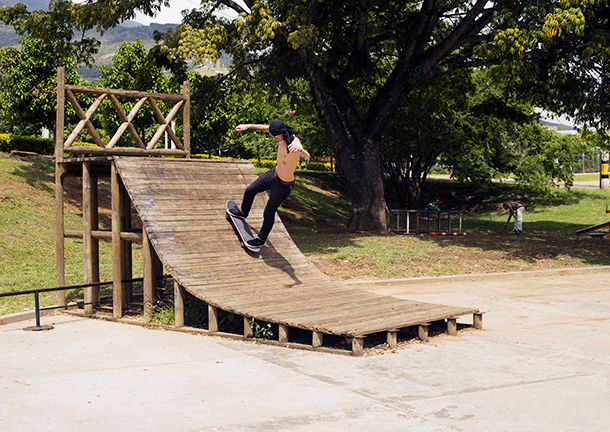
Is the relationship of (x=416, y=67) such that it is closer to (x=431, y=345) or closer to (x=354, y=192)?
(x=354, y=192)

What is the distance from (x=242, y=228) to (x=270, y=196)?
104 cm

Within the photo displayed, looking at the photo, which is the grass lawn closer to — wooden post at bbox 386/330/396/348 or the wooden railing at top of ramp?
the wooden railing at top of ramp

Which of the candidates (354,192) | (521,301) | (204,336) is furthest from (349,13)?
(204,336)

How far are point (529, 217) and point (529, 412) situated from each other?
27.2 m

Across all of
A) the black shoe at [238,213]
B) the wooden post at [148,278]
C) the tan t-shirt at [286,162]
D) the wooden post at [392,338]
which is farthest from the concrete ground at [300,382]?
the tan t-shirt at [286,162]

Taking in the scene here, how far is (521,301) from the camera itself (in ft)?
35.7

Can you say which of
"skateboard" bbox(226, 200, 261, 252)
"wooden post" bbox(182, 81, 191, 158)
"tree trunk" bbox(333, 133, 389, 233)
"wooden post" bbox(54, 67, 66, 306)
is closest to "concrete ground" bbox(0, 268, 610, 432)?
"wooden post" bbox(54, 67, 66, 306)

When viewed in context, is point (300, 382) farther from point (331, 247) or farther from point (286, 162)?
point (331, 247)

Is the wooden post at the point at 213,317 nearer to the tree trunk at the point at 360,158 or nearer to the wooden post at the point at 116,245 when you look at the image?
the wooden post at the point at 116,245

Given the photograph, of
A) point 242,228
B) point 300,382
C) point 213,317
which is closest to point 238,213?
point 242,228

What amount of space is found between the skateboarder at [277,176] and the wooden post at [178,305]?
1700 mm

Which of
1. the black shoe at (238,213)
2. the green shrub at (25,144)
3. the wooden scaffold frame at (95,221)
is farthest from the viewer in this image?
the green shrub at (25,144)

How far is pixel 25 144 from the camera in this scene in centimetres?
2577

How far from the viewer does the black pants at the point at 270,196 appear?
9789 millimetres
